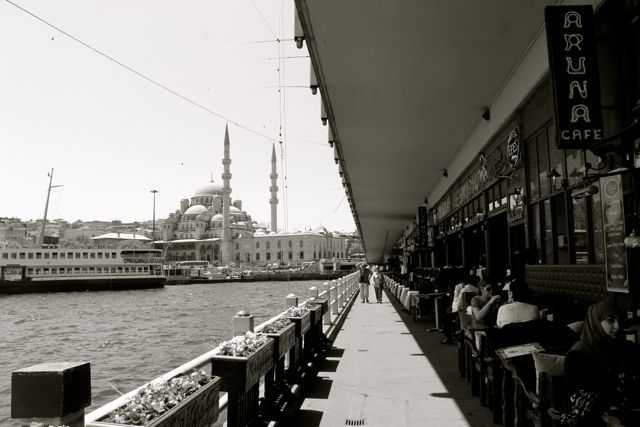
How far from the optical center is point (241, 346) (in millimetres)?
4117

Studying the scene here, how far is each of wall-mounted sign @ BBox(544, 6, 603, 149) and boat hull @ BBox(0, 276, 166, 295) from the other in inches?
2869

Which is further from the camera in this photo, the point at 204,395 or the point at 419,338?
the point at 419,338

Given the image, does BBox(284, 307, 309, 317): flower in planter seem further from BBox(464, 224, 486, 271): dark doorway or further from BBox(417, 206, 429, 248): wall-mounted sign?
BBox(417, 206, 429, 248): wall-mounted sign

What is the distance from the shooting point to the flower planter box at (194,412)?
241 centimetres

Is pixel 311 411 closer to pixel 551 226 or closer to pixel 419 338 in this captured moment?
pixel 551 226

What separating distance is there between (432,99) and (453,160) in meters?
6.23

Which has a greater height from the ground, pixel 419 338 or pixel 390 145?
pixel 390 145

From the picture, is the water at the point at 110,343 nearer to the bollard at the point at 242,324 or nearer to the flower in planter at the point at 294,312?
the flower in planter at the point at 294,312

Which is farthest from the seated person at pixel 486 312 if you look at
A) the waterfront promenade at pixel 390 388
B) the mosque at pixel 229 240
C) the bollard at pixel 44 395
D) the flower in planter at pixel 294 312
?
the mosque at pixel 229 240

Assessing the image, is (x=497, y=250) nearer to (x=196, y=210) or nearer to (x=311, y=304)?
(x=311, y=304)

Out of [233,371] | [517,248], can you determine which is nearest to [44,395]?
[233,371]

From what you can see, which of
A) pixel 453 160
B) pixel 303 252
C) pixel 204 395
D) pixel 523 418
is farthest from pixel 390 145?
pixel 303 252

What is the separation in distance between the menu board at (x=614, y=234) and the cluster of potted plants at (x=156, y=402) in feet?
13.1

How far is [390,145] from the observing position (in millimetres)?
13938
